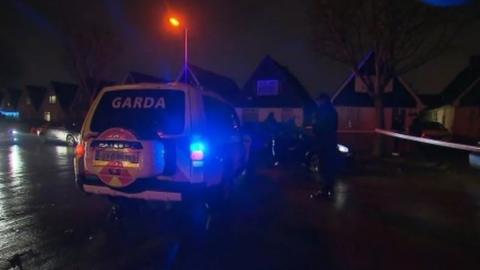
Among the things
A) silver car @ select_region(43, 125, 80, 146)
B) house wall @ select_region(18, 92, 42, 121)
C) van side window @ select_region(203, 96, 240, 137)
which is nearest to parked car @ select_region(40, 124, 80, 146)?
silver car @ select_region(43, 125, 80, 146)

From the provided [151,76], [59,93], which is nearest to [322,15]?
[151,76]

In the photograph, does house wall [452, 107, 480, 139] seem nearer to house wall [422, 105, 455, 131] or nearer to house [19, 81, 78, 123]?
house wall [422, 105, 455, 131]

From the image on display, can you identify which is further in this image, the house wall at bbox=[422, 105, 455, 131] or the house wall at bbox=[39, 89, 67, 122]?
the house wall at bbox=[39, 89, 67, 122]

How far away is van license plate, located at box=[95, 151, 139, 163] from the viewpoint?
15.3 ft

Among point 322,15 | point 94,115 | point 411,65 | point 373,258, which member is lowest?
point 373,258

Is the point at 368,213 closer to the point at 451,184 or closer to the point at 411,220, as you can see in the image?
the point at 411,220

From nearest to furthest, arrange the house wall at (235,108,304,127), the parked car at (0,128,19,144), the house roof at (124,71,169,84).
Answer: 1. the parked car at (0,128,19,144)
2. the house wall at (235,108,304,127)
3. the house roof at (124,71,169,84)

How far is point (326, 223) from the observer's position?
576 centimetres

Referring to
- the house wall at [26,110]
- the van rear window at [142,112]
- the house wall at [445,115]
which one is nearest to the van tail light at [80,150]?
the van rear window at [142,112]

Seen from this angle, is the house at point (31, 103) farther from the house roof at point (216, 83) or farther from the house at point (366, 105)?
the house at point (366, 105)

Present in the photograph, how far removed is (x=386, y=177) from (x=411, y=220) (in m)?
5.11

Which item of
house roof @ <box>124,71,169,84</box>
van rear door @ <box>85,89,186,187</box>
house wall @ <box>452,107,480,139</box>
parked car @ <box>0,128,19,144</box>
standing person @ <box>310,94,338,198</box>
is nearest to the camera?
van rear door @ <box>85,89,186,187</box>

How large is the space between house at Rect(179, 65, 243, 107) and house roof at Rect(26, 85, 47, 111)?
116 feet

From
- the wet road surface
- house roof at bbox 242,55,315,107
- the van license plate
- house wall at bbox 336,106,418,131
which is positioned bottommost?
the wet road surface
